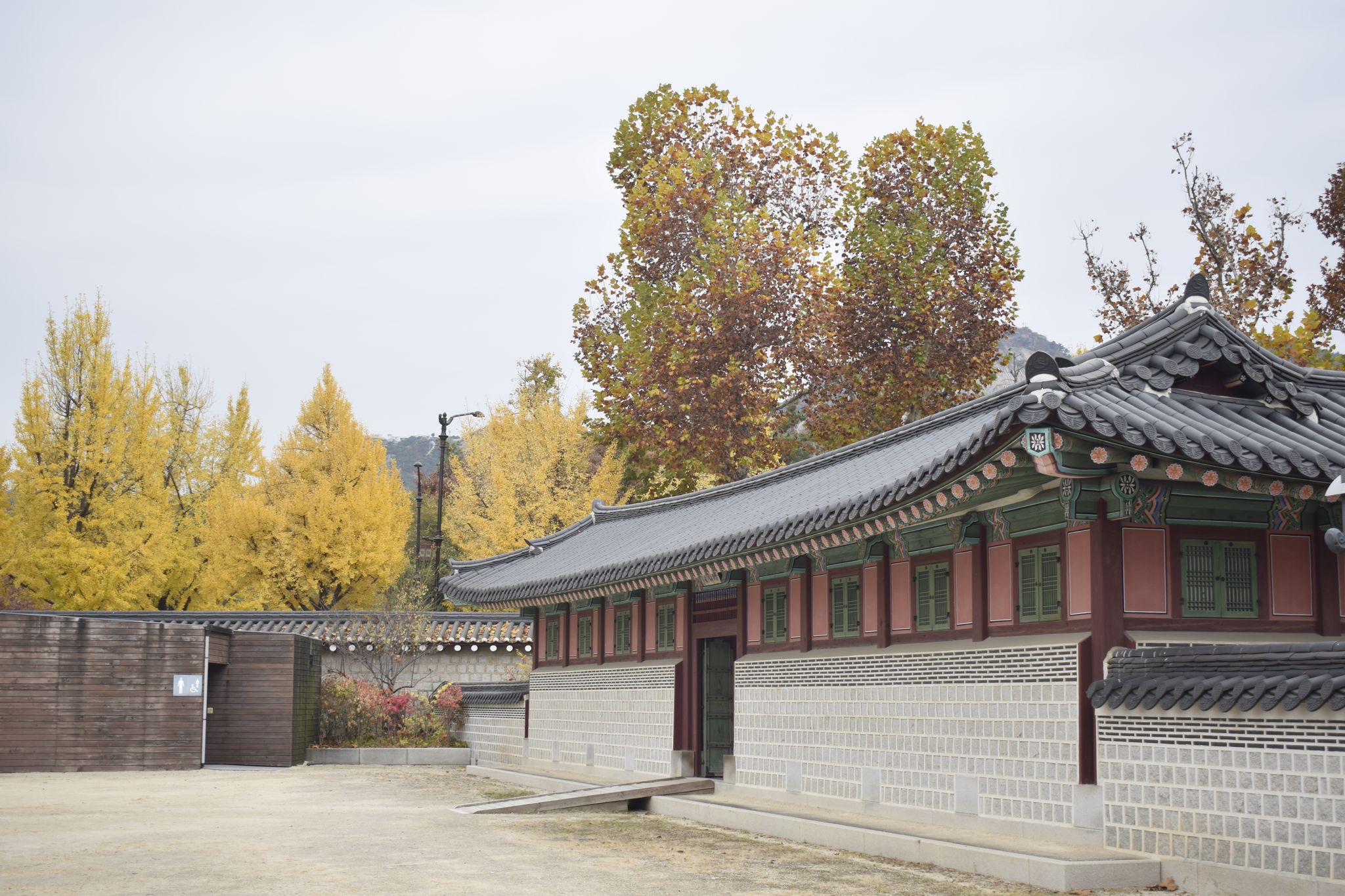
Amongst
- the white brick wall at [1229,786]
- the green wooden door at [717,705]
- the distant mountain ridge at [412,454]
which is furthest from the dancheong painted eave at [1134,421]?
the distant mountain ridge at [412,454]

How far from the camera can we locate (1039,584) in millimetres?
13180

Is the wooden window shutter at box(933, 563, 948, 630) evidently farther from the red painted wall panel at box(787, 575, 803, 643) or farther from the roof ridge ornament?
the roof ridge ornament

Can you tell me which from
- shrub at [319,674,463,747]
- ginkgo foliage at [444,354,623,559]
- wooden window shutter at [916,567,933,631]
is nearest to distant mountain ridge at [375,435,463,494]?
Result: ginkgo foliage at [444,354,623,559]

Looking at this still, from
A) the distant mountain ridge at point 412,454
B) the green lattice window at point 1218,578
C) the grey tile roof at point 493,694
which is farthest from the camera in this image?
the distant mountain ridge at point 412,454

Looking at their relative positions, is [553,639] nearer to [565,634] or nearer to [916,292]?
[565,634]

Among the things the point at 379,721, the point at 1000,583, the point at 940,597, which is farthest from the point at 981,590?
the point at 379,721

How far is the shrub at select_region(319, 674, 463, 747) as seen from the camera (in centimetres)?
3109

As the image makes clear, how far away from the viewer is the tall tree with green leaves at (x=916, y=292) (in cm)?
3691

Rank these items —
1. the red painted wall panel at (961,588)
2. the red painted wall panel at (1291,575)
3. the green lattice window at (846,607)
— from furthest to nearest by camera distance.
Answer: the green lattice window at (846,607) < the red painted wall panel at (961,588) < the red painted wall panel at (1291,575)

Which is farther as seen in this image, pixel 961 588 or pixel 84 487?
pixel 84 487

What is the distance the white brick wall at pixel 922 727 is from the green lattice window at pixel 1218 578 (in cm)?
124

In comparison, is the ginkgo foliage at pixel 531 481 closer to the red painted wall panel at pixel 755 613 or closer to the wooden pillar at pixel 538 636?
the wooden pillar at pixel 538 636

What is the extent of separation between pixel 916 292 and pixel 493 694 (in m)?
16.0

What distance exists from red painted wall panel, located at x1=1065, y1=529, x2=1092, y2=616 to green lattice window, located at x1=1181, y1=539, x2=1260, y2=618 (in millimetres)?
901
